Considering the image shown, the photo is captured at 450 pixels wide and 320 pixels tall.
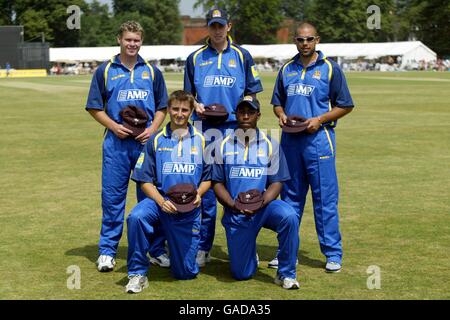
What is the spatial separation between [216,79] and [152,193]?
128 cm

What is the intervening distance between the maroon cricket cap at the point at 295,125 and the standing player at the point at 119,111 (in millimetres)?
1160

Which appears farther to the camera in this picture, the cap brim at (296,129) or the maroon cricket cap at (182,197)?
the cap brim at (296,129)

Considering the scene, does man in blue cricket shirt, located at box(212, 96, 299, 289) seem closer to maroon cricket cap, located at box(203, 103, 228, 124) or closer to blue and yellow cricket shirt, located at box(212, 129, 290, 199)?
blue and yellow cricket shirt, located at box(212, 129, 290, 199)

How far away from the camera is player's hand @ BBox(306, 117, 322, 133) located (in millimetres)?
6176

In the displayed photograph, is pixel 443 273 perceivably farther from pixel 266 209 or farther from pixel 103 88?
pixel 103 88

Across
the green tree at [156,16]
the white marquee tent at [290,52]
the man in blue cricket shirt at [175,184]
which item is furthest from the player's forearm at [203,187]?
the green tree at [156,16]

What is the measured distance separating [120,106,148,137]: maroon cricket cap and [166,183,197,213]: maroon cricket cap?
0.76 meters

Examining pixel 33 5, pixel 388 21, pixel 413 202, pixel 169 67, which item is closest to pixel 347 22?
pixel 388 21

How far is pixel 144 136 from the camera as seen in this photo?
630 cm

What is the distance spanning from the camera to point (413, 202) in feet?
30.3

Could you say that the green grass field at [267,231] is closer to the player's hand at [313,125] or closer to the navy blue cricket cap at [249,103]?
the player's hand at [313,125]

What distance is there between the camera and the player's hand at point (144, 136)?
20.6 feet

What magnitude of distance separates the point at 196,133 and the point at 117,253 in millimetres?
1685

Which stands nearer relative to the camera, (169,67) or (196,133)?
(196,133)
